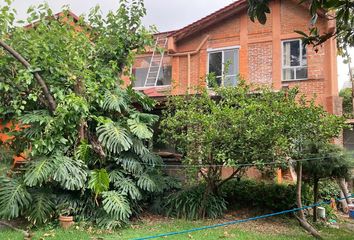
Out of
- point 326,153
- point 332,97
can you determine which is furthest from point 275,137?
point 332,97

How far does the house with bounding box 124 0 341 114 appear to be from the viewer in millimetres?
A: 13352

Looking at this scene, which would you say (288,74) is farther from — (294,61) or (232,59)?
(232,59)

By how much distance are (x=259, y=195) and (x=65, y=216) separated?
4.96 meters

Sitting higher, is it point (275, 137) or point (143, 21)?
point (143, 21)

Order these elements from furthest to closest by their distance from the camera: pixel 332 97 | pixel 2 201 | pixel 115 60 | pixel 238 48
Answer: pixel 238 48
pixel 332 97
pixel 115 60
pixel 2 201

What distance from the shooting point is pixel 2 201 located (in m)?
7.20

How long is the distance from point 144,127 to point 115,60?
2.14 metres

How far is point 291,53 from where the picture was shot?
1416 cm

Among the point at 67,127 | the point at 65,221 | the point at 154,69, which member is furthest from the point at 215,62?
the point at 65,221

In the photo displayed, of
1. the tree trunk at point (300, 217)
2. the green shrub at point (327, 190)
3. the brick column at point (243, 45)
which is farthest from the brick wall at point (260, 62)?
the tree trunk at point (300, 217)

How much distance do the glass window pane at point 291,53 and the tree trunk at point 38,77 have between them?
9.65 meters

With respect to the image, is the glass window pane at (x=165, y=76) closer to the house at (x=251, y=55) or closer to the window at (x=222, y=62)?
the house at (x=251, y=55)

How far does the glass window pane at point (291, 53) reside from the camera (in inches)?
552

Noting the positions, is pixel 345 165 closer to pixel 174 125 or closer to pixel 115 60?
pixel 174 125
